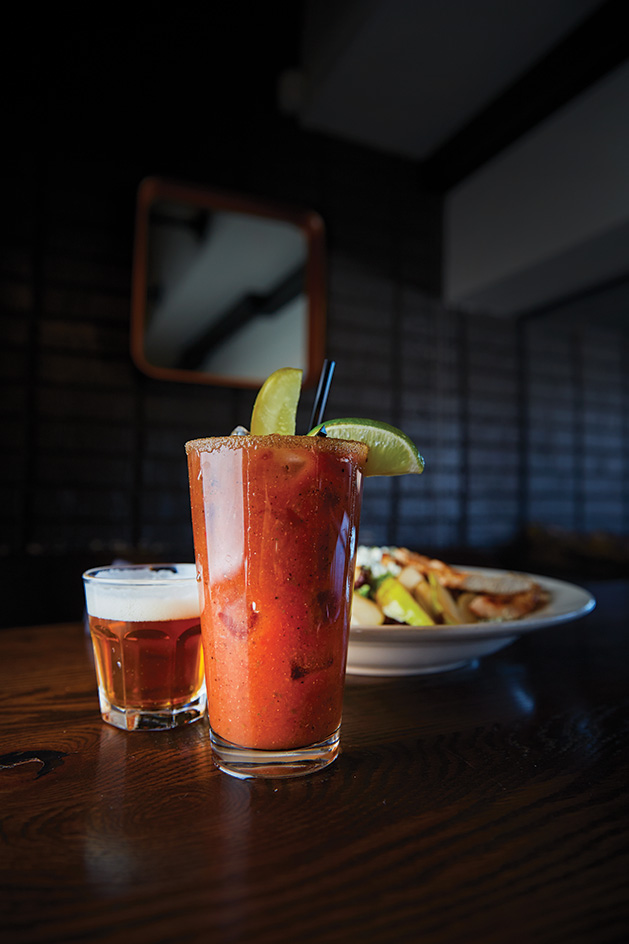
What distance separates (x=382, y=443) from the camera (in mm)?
594

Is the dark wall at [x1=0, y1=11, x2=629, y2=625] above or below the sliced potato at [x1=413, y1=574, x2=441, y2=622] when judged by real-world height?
above

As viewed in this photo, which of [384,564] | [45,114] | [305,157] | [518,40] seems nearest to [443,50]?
[518,40]

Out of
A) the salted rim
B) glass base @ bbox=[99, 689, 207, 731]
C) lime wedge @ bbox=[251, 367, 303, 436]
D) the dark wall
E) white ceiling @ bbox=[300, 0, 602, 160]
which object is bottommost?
glass base @ bbox=[99, 689, 207, 731]

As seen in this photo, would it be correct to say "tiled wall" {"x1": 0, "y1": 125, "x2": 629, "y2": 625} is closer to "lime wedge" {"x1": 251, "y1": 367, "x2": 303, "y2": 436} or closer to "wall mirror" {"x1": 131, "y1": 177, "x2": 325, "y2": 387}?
"wall mirror" {"x1": 131, "y1": 177, "x2": 325, "y2": 387}

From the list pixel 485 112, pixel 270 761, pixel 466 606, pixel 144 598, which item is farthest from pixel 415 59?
pixel 270 761

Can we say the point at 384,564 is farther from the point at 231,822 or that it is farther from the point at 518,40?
the point at 518,40

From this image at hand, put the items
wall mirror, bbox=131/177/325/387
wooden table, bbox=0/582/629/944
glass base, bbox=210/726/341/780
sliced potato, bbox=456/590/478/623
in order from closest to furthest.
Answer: wooden table, bbox=0/582/629/944 < glass base, bbox=210/726/341/780 < sliced potato, bbox=456/590/478/623 < wall mirror, bbox=131/177/325/387

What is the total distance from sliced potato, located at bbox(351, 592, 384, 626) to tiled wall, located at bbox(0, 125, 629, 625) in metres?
1.15

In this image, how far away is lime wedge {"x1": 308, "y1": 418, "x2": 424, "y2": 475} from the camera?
0.59m

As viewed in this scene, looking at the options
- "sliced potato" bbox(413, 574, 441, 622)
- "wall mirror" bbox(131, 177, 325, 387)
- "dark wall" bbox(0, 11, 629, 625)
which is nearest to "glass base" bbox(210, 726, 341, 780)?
"sliced potato" bbox(413, 574, 441, 622)

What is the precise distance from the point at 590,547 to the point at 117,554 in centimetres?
286

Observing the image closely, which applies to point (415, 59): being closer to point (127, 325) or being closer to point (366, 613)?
point (127, 325)

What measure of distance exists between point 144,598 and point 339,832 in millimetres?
303

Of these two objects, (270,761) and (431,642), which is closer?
(270,761)
